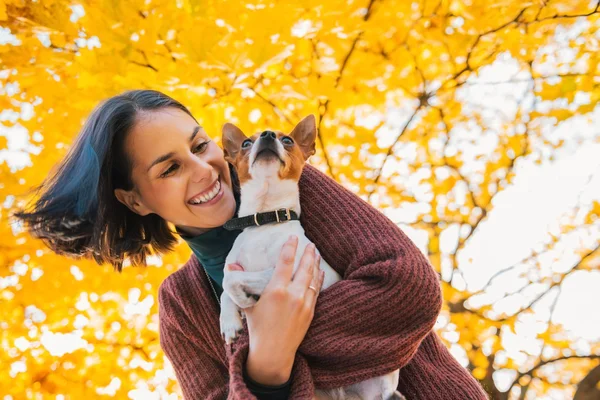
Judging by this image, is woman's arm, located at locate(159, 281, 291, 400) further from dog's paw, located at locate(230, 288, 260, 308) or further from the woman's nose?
the woman's nose

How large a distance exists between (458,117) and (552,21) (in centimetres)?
96

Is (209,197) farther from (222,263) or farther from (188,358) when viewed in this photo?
(188,358)

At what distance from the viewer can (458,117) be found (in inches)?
154

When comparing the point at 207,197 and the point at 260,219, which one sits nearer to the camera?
the point at 260,219

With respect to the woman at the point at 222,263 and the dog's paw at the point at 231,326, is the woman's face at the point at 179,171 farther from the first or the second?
the dog's paw at the point at 231,326

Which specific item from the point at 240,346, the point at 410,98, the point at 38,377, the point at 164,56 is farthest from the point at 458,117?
the point at 38,377

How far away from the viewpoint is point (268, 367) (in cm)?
172

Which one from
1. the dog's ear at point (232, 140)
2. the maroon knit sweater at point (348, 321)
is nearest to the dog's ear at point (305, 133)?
the maroon knit sweater at point (348, 321)

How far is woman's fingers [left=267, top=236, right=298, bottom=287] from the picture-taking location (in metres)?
1.74

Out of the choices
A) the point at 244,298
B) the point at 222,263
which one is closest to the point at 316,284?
the point at 244,298

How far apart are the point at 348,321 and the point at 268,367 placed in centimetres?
33

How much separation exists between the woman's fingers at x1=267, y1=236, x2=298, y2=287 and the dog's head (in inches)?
13.6

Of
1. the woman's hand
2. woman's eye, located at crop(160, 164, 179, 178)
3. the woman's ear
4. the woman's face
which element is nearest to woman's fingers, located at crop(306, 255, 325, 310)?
the woman's hand

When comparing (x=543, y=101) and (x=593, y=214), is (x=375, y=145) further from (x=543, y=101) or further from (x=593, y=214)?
(x=593, y=214)
